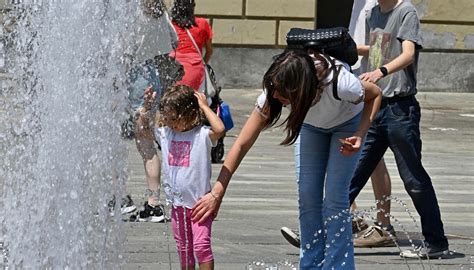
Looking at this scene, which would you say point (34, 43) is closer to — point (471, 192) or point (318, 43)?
point (318, 43)

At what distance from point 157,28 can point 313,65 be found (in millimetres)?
2921

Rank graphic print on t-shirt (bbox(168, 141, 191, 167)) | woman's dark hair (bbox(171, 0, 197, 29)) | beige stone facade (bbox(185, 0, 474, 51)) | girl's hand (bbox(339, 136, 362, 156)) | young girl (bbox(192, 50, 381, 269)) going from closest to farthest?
young girl (bbox(192, 50, 381, 269)), girl's hand (bbox(339, 136, 362, 156)), graphic print on t-shirt (bbox(168, 141, 191, 167)), woman's dark hair (bbox(171, 0, 197, 29)), beige stone facade (bbox(185, 0, 474, 51))

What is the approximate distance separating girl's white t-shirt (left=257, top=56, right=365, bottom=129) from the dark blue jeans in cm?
139

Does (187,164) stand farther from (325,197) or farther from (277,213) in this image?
(277,213)

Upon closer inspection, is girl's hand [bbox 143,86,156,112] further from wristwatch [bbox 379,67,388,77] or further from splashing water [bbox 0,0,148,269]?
splashing water [bbox 0,0,148,269]

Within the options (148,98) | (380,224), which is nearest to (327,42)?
(148,98)

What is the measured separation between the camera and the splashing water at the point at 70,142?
253 inches

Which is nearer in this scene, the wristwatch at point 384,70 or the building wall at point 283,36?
the wristwatch at point 384,70

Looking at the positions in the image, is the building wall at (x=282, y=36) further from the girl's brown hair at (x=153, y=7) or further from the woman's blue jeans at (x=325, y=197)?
the woman's blue jeans at (x=325, y=197)

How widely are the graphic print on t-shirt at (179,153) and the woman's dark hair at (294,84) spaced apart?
67 cm

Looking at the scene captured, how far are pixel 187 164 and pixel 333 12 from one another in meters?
17.4

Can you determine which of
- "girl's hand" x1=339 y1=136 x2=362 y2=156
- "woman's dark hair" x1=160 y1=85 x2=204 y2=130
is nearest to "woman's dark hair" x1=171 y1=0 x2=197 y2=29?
"woman's dark hair" x1=160 y1=85 x2=204 y2=130

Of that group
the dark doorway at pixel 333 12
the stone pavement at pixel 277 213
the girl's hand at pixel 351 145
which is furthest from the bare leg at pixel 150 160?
the dark doorway at pixel 333 12

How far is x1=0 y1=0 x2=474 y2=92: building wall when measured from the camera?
69.7 ft
